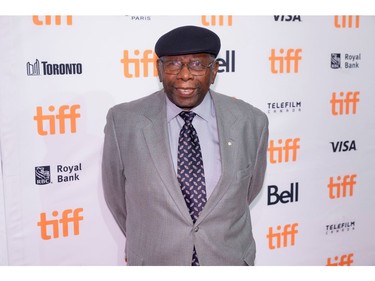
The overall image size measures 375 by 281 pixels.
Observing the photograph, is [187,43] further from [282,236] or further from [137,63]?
[282,236]

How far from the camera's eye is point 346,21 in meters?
2.39

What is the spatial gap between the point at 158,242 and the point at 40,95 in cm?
86

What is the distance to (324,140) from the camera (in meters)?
2.49

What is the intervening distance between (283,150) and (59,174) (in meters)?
1.18

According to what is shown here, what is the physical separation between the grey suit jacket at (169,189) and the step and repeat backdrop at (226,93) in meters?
0.43

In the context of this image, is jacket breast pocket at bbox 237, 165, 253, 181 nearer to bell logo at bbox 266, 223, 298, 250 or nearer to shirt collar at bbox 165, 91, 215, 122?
shirt collar at bbox 165, 91, 215, 122

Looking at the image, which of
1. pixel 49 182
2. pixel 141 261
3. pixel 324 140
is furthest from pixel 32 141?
pixel 324 140

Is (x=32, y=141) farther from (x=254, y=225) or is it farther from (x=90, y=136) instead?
(x=254, y=225)

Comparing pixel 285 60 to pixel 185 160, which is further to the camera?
pixel 285 60

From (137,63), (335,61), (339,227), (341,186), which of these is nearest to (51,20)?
(137,63)

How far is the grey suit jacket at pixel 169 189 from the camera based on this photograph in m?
1.54

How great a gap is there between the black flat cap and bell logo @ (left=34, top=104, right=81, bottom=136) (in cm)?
63

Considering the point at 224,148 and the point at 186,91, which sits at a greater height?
the point at 186,91

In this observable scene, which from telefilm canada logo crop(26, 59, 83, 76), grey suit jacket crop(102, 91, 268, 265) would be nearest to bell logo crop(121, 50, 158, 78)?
A: telefilm canada logo crop(26, 59, 83, 76)
